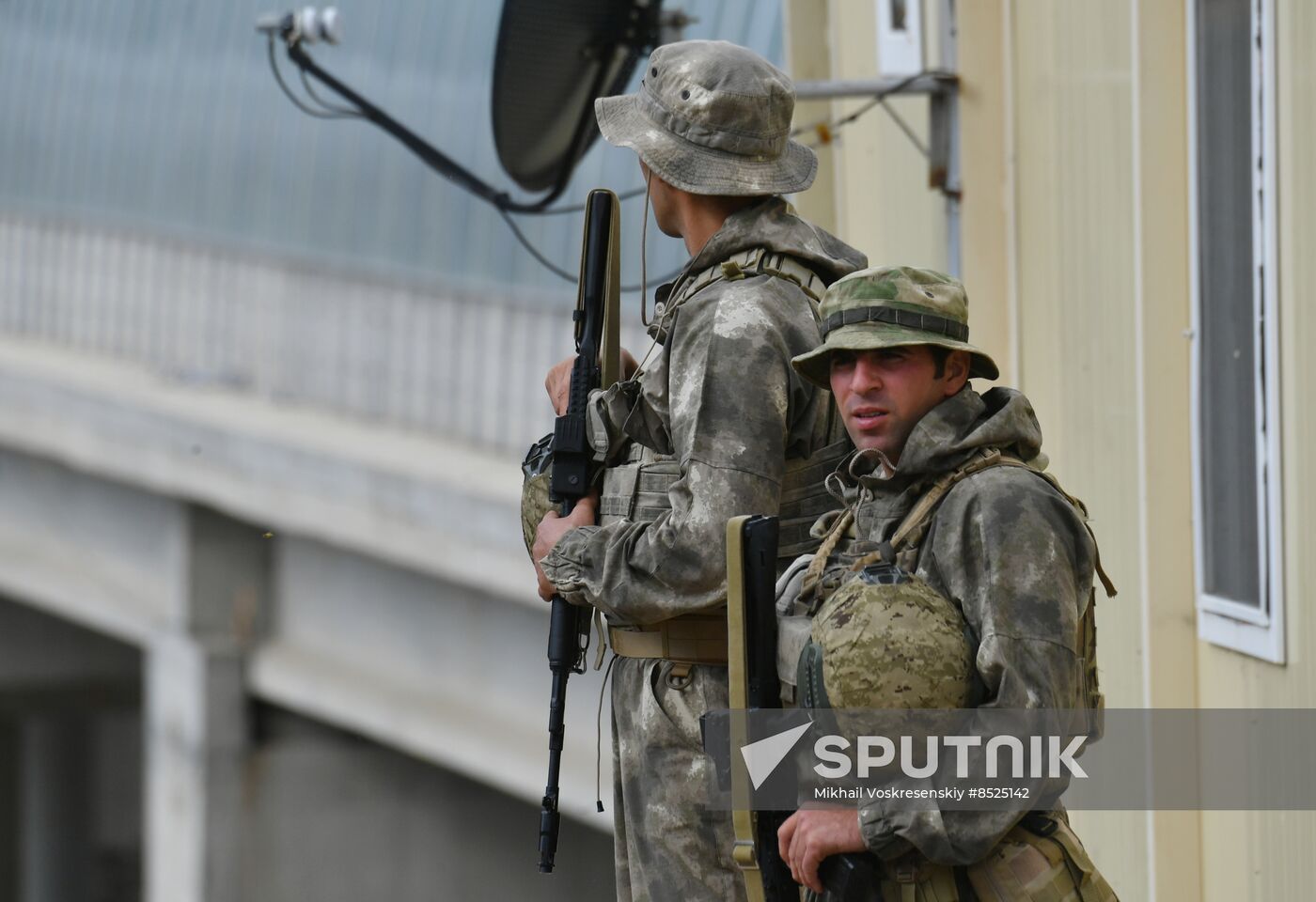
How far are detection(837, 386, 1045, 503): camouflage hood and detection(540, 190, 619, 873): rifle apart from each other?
840mm

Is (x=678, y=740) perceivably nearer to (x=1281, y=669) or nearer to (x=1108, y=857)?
(x=1281, y=669)

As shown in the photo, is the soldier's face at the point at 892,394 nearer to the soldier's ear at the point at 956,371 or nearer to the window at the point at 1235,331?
the soldier's ear at the point at 956,371

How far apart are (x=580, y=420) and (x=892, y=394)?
0.91 metres

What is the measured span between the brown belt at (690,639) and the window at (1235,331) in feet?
5.00

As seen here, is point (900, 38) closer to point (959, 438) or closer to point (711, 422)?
point (711, 422)

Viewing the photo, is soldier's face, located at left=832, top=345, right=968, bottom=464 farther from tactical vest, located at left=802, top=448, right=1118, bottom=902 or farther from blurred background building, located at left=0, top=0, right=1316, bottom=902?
blurred background building, located at left=0, top=0, right=1316, bottom=902

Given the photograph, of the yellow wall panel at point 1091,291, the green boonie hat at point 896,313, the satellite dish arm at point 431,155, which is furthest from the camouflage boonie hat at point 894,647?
the satellite dish arm at point 431,155

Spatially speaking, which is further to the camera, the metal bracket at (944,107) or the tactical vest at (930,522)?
the metal bracket at (944,107)

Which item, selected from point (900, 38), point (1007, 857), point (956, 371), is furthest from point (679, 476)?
point (900, 38)

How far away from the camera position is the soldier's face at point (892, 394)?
262cm

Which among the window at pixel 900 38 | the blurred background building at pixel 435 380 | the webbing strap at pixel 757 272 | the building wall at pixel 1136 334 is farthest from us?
the window at pixel 900 38

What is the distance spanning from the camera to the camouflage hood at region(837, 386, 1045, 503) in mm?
2557

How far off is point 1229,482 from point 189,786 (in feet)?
24.7

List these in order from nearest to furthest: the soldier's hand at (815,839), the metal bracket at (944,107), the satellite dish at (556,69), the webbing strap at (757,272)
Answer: the soldier's hand at (815,839)
the webbing strap at (757,272)
the metal bracket at (944,107)
the satellite dish at (556,69)
